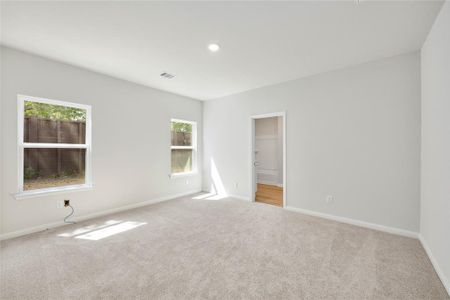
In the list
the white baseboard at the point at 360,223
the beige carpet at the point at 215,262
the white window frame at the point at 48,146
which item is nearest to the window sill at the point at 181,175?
the beige carpet at the point at 215,262

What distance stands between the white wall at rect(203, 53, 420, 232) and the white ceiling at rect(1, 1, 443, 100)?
34cm

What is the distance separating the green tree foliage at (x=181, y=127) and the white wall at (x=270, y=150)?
255cm

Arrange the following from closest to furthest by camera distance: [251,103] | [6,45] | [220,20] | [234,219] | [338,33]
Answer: [220,20]
[338,33]
[6,45]
[234,219]
[251,103]

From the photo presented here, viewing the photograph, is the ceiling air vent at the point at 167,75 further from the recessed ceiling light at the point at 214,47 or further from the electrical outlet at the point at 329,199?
the electrical outlet at the point at 329,199

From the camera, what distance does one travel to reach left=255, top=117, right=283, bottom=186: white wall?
6559 mm

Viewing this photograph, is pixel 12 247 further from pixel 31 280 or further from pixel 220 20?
pixel 220 20

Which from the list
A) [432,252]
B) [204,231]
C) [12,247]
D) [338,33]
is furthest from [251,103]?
[12,247]

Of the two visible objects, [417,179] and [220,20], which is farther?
[417,179]

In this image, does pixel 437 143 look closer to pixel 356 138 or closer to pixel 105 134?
pixel 356 138

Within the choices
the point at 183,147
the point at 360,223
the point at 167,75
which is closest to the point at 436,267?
the point at 360,223

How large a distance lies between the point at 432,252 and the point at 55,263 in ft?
13.8

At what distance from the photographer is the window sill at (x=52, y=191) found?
274 cm

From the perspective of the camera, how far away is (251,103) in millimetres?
4523

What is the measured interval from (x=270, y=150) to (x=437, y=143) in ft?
16.0
